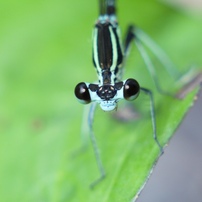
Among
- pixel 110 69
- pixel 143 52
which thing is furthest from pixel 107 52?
pixel 143 52

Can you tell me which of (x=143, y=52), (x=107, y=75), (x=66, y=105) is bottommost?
(x=66, y=105)

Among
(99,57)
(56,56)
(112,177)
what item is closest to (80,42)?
(56,56)

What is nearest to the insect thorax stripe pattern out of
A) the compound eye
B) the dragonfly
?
the dragonfly

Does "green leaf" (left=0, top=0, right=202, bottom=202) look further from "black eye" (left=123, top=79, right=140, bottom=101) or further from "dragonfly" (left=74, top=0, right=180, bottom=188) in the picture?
"black eye" (left=123, top=79, right=140, bottom=101)

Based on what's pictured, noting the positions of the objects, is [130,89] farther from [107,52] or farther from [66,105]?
[66,105]

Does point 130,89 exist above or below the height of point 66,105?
above

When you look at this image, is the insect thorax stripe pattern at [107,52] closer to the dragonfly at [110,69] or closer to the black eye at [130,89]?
the dragonfly at [110,69]
